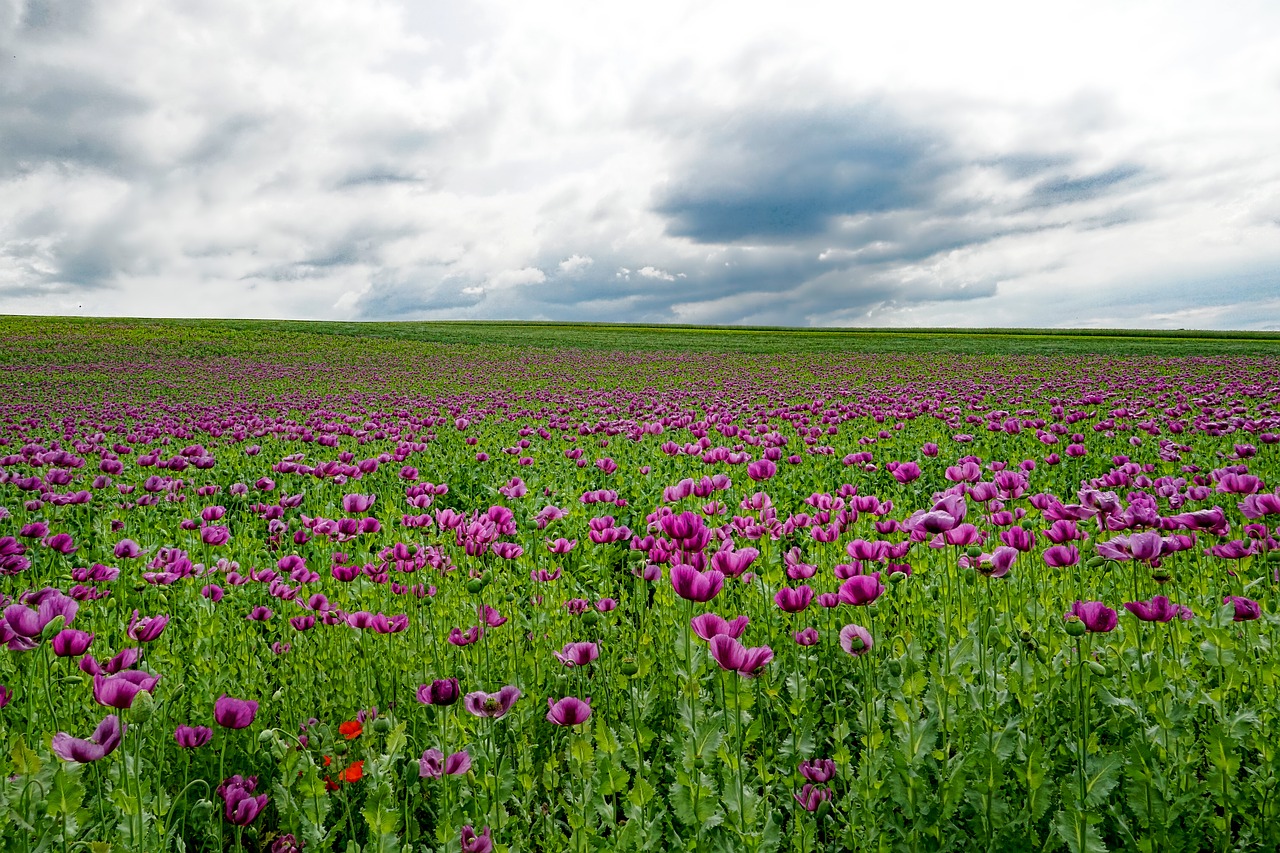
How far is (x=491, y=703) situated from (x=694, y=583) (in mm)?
732

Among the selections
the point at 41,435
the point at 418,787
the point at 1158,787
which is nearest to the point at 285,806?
the point at 418,787

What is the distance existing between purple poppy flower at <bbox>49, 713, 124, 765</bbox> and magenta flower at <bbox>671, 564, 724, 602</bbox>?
1667mm

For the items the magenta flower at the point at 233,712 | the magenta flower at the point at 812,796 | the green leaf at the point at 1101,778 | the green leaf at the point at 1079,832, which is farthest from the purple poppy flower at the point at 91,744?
the green leaf at the point at 1101,778

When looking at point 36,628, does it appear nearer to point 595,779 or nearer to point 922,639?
point 595,779

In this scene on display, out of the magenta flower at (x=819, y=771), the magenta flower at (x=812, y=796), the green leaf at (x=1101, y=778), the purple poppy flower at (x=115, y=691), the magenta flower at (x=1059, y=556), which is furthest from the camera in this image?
the magenta flower at (x=1059, y=556)

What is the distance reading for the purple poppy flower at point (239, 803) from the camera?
6.97ft

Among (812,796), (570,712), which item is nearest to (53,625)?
(570,712)

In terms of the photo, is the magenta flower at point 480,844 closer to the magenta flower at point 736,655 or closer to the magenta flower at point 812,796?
the magenta flower at point 736,655

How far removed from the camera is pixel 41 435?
10.7 m

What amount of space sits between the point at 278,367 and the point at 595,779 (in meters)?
30.2

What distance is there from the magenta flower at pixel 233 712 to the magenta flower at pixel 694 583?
1418 millimetres

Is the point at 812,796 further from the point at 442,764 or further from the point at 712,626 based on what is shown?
the point at 442,764

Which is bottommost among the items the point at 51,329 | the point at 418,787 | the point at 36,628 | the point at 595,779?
the point at 418,787

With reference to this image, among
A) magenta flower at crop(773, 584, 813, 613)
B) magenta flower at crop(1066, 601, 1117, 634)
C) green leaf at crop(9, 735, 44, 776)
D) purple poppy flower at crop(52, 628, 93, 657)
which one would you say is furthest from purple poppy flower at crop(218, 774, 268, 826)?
magenta flower at crop(1066, 601, 1117, 634)
